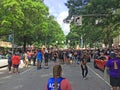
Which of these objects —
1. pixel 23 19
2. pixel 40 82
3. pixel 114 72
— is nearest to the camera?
pixel 114 72

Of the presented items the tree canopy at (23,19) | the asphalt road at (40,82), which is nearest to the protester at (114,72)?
the asphalt road at (40,82)

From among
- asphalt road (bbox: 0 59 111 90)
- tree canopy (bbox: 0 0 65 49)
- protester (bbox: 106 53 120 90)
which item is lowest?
asphalt road (bbox: 0 59 111 90)

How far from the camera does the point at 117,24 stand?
52156mm

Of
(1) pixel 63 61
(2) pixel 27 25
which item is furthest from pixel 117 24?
(2) pixel 27 25

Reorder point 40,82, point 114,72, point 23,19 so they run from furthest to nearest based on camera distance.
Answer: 1. point 23,19
2. point 40,82
3. point 114,72

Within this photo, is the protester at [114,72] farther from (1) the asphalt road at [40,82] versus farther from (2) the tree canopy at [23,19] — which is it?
Answer: (2) the tree canopy at [23,19]

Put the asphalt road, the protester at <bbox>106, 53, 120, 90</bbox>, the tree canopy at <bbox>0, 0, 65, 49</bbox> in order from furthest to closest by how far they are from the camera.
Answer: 1. the tree canopy at <bbox>0, 0, 65, 49</bbox>
2. the asphalt road
3. the protester at <bbox>106, 53, 120, 90</bbox>

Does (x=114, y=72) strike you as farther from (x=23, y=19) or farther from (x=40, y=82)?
(x=23, y=19)

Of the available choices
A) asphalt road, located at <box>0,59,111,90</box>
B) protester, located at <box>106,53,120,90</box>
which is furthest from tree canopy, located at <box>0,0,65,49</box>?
protester, located at <box>106,53,120,90</box>

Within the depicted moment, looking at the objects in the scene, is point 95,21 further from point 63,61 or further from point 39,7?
point 39,7

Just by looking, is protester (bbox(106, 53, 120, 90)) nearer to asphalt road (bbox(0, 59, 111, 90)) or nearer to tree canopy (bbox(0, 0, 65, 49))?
asphalt road (bbox(0, 59, 111, 90))

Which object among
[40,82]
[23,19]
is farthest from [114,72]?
[23,19]

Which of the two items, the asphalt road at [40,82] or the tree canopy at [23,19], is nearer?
the asphalt road at [40,82]

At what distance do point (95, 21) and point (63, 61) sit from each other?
7431 mm
